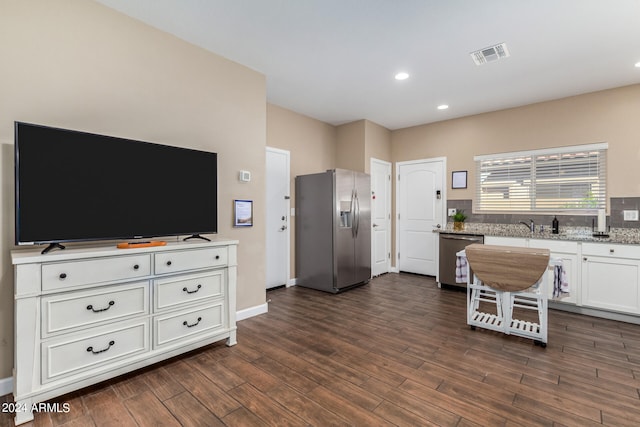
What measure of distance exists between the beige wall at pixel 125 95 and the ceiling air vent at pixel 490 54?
7.51 feet

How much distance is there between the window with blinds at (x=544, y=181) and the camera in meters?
3.92

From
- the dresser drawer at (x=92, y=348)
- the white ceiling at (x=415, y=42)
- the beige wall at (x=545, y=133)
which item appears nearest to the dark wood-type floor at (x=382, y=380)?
the dresser drawer at (x=92, y=348)

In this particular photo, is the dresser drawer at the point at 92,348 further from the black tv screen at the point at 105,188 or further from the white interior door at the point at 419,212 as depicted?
the white interior door at the point at 419,212

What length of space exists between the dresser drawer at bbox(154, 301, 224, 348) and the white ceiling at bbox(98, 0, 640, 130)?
7.85ft

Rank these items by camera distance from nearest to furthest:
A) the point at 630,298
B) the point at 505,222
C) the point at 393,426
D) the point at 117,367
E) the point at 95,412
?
1. the point at 393,426
2. the point at 95,412
3. the point at 117,367
4. the point at 630,298
5. the point at 505,222

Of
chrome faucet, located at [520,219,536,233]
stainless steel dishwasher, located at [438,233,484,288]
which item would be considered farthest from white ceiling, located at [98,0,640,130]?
stainless steel dishwasher, located at [438,233,484,288]

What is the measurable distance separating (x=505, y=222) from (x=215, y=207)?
13.7ft

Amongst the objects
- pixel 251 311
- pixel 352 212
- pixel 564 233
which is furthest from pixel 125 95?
pixel 564 233

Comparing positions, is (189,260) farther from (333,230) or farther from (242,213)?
(333,230)

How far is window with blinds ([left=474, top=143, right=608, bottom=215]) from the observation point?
392 cm

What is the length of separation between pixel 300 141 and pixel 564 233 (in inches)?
154

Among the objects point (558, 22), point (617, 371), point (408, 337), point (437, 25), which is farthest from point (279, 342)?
point (558, 22)

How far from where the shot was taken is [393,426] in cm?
168

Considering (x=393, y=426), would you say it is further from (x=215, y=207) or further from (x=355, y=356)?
(x=215, y=207)
